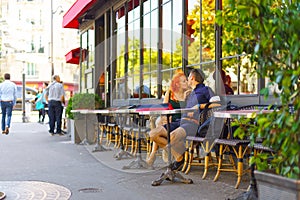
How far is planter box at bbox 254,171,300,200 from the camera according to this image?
8.24 ft

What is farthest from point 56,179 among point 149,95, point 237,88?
point 149,95

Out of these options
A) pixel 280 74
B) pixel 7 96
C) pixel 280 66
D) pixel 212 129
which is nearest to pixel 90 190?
pixel 212 129

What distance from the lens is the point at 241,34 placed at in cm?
311

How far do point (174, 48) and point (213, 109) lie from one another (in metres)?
3.29

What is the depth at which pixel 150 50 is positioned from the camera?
1096cm

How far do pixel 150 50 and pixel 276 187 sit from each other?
8.50 m

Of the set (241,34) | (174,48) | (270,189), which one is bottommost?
(270,189)

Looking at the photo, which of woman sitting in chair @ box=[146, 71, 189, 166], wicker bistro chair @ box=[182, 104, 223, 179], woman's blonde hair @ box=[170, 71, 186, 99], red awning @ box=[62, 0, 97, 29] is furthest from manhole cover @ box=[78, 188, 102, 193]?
red awning @ box=[62, 0, 97, 29]

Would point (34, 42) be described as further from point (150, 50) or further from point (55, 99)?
point (150, 50)

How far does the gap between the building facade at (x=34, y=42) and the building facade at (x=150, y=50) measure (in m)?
32.7

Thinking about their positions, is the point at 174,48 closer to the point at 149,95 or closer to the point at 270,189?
the point at 149,95

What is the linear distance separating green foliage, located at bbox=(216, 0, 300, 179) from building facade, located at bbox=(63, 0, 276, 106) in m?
1.20

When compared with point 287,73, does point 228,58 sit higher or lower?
higher

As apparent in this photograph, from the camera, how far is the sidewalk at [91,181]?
17.0ft
